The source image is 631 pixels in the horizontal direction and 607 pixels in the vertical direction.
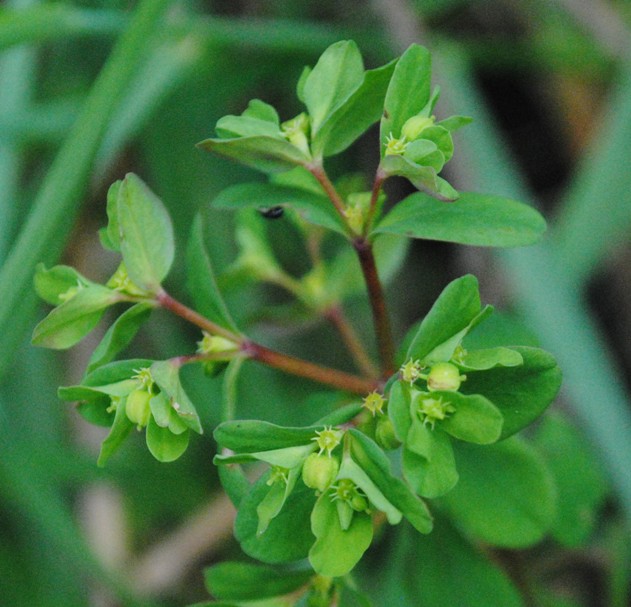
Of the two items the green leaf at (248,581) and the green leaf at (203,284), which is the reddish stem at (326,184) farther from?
the green leaf at (248,581)

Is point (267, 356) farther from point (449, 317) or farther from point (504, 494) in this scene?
point (504, 494)

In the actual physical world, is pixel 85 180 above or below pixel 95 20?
below

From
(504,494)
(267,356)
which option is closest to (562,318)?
(504,494)

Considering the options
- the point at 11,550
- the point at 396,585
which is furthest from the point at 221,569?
the point at 11,550

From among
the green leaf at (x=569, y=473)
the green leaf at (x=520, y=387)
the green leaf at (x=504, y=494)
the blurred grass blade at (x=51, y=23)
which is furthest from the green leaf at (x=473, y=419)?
the blurred grass blade at (x=51, y=23)

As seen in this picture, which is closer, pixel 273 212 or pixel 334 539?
pixel 334 539

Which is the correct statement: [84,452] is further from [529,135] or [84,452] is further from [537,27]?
[537,27]
